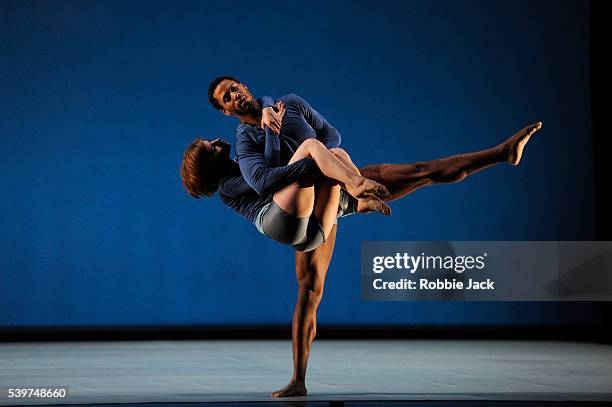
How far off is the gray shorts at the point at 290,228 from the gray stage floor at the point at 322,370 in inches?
30.2

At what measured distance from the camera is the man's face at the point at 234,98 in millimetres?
4445

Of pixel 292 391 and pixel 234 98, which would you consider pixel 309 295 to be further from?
pixel 234 98

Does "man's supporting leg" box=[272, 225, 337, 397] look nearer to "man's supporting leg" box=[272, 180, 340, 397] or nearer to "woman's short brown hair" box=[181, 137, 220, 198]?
"man's supporting leg" box=[272, 180, 340, 397]

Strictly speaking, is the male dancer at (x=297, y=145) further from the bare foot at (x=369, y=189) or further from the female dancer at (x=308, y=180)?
the bare foot at (x=369, y=189)

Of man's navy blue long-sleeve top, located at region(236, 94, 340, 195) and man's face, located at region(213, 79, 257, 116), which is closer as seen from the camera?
man's navy blue long-sleeve top, located at region(236, 94, 340, 195)

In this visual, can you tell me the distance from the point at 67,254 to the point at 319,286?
13.4 ft

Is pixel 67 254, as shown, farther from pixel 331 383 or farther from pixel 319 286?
pixel 319 286

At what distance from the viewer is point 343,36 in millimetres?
8484

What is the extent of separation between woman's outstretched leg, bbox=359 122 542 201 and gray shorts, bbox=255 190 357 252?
0.35 meters

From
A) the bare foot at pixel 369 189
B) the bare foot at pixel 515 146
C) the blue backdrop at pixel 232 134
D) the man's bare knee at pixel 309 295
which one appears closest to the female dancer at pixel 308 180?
the bare foot at pixel 515 146

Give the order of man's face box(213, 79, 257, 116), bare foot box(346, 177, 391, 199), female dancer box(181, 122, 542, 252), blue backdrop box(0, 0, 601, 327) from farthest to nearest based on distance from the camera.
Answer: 1. blue backdrop box(0, 0, 601, 327)
2. man's face box(213, 79, 257, 116)
3. female dancer box(181, 122, 542, 252)
4. bare foot box(346, 177, 391, 199)

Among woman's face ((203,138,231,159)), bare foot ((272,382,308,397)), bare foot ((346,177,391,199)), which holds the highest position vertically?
woman's face ((203,138,231,159))

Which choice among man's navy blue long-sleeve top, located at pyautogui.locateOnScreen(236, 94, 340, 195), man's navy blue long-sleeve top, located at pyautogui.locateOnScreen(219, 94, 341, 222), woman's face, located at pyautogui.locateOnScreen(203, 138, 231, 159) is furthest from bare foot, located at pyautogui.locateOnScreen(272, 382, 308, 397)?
woman's face, located at pyautogui.locateOnScreen(203, 138, 231, 159)

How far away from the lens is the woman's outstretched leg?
4391mm
